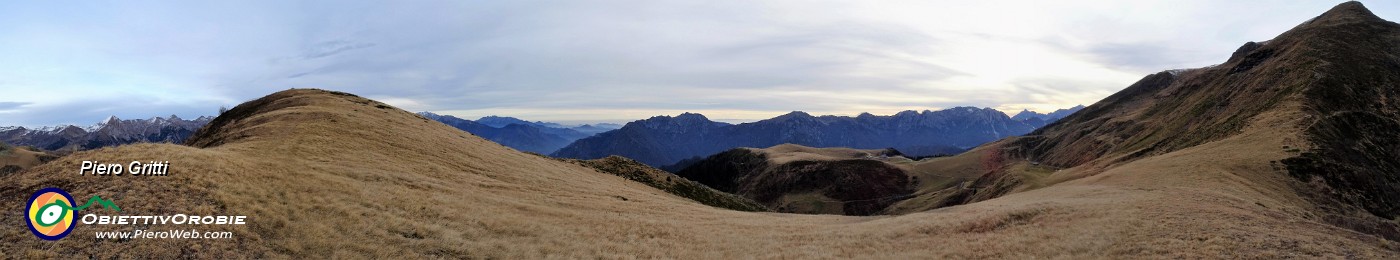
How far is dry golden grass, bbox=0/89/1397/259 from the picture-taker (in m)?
20.0

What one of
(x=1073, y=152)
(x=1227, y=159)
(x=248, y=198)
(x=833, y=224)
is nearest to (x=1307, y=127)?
(x=1227, y=159)

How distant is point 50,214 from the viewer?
685 inches

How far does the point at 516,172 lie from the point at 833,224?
28.2 m

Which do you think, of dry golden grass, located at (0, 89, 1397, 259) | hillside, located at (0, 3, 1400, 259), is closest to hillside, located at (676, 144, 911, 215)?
hillside, located at (0, 3, 1400, 259)

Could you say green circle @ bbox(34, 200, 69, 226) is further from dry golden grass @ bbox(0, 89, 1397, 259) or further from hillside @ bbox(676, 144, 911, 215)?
hillside @ bbox(676, 144, 911, 215)

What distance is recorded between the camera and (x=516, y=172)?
49469 mm

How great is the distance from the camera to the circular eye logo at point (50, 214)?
16672 millimetres

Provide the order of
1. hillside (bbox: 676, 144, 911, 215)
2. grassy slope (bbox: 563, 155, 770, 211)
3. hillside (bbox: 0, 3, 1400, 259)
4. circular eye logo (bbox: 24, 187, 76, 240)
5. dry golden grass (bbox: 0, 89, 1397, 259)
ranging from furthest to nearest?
hillside (bbox: 676, 144, 911, 215)
grassy slope (bbox: 563, 155, 770, 211)
hillside (bbox: 0, 3, 1400, 259)
dry golden grass (bbox: 0, 89, 1397, 259)
circular eye logo (bbox: 24, 187, 76, 240)

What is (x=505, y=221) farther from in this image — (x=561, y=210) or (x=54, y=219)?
(x=54, y=219)

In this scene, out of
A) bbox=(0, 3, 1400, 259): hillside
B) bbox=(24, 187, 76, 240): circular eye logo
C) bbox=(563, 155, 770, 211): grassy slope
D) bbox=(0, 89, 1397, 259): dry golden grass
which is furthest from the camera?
bbox=(563, 155, 770, 211): grassy slope

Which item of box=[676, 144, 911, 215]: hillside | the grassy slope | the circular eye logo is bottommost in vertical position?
box=[676, 144, 911, 215]: hillside

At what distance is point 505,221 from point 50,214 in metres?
15.0

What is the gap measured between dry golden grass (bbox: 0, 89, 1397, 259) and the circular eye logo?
0.36 metres

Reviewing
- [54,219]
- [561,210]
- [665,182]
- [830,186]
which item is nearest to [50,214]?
[54,219]
